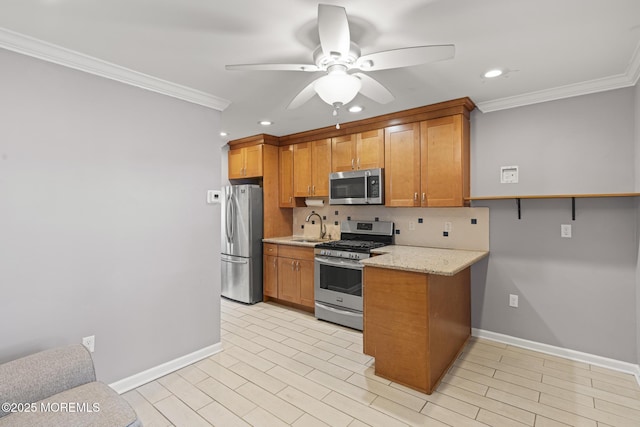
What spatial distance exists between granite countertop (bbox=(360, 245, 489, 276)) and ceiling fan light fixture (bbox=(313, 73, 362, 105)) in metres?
1.28

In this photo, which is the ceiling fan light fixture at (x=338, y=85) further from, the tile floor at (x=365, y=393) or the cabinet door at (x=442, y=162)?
the tile floor at (x=365, y=393)

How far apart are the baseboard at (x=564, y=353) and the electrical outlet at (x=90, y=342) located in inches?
133

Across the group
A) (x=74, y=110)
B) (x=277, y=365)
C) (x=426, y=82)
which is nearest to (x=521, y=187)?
(x=426, y=82)

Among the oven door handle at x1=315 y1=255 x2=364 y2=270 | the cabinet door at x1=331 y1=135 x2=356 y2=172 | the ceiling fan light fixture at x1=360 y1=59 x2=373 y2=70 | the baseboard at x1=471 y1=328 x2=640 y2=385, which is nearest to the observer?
the ceiling fan light fixture at x1=360 y1=59 x2=373 y2=70

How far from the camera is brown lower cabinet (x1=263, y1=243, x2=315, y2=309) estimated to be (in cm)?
404

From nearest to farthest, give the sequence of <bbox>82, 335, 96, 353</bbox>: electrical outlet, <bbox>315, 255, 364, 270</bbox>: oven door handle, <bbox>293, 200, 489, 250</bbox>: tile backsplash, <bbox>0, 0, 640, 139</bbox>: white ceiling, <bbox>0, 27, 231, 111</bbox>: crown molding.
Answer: <bbox>0, 0, 640, 139</bbox>: white ceiling
<bbox>0, 27, 231, 111</bbox>: crown molding
<bbox>82, 335, 96, 353</bbox>: electrical outlet
<bbox>293, 200, 489, 250</bbox>: tile backsplash
<bbox>315, 255, 364, 270</bbox>: oven door handle

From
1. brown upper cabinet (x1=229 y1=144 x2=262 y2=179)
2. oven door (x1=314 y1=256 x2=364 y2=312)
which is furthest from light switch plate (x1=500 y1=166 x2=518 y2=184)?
brown upper cabinet (x1=229 y1=144 x2=262 y2=179)

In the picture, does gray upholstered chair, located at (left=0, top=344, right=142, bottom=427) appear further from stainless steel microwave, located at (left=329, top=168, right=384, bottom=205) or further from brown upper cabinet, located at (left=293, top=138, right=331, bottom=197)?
brown upper cabinet, located at (left=293, top=138, right=331, bottom=197)

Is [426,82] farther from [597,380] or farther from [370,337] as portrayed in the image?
[597,380]

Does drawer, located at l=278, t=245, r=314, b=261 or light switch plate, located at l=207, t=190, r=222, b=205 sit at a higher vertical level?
light switch plate, located at l=207, t=190, r=222, b=205

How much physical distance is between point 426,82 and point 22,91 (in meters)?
2.79

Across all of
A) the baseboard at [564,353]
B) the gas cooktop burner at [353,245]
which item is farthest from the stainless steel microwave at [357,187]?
the baseboard at [564,353]

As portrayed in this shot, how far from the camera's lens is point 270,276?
4.45 m

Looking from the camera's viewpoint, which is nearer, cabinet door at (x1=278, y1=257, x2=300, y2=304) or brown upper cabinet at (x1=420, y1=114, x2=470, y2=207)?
brown upper cabinet at (x1=420, y1=114, x2=470, y2=207)
